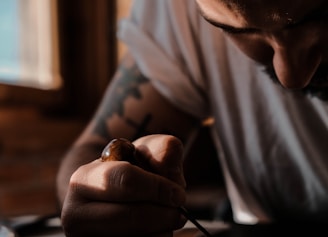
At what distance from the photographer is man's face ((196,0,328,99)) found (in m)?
0.49

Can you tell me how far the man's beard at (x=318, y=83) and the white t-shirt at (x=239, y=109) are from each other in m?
0.12

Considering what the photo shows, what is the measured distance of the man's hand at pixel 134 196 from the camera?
45 cm

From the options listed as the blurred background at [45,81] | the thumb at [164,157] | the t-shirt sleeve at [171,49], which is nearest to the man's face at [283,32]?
the thumb at [164,157]

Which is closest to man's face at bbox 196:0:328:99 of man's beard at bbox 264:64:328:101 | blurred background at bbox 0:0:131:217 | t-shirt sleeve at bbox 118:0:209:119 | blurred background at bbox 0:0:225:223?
man's beard at bbox 264:64:328:101

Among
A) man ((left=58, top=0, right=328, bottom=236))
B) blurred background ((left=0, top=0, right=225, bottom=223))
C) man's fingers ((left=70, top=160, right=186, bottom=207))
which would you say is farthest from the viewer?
blurred background ((left=0, top=0, right=225, bottom=223))

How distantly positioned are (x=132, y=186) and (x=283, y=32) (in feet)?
0.65

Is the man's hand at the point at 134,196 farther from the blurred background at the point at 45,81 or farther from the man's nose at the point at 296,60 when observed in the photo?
the blurred background at the point at 45,81

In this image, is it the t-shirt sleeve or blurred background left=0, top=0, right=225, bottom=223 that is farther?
blurred background left=0, top=0, right=225, bottom=223

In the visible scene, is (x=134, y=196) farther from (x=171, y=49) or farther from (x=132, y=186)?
(x=171, y=49)

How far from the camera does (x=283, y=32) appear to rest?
522 mm

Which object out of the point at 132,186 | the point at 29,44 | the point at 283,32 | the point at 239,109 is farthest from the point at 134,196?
the point at 29,44

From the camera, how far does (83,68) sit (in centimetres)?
180

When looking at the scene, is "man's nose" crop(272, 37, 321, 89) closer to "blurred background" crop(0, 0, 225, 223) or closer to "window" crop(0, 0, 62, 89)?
"blurred background" crop(0, 0, 225, 223)

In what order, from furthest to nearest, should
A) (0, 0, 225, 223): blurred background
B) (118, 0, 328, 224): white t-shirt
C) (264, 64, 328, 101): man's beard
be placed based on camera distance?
(0, 0, 225, 223): blurred background, (118, 0, 328, 224): white t-shirt, (264, 64, 328, 101): man's beard
